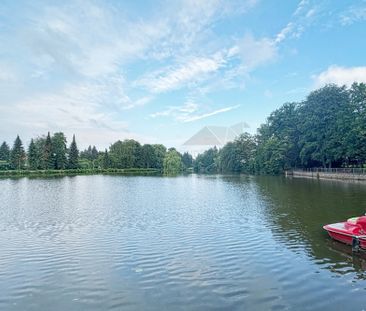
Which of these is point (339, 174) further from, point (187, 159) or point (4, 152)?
point (187, 159)

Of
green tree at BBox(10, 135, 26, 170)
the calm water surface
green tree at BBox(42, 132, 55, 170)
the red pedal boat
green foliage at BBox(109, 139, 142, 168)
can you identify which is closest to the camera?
the calm water surface

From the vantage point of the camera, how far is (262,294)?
729 centimetres

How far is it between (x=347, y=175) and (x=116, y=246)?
44.3 metres

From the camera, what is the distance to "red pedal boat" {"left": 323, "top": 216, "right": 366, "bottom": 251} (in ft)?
35.3

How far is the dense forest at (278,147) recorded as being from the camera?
173ft

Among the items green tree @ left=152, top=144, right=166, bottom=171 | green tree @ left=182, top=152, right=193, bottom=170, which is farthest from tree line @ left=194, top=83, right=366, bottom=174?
green tree @ left=182, top=152, right=193, bottom=170

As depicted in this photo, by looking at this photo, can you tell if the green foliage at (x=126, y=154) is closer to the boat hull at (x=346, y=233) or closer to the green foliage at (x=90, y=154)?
the green foliage at (x=90, y=154)

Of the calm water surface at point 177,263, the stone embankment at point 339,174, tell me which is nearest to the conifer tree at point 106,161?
the stone embankment at point 339,174

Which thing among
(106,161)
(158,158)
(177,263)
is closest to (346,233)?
(177,263)

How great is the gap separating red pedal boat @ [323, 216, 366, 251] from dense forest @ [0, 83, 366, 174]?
131 feet

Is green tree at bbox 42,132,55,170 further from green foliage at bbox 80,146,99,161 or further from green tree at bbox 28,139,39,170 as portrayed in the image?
green foliage at bbox 80,146,99,161

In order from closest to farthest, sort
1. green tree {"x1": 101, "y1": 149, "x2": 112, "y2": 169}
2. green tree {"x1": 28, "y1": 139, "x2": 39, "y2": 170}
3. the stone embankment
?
the stone embankment → green tree {"x1": 28, "y1": 139, "x2": 39, "y2": 170} → green tree {"x1": 101, "y1": 149, "x2": 112, "y2": 169}

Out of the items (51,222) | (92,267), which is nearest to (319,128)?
(51,222)

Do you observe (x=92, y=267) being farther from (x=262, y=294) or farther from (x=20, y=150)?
(x=20, y=150)
